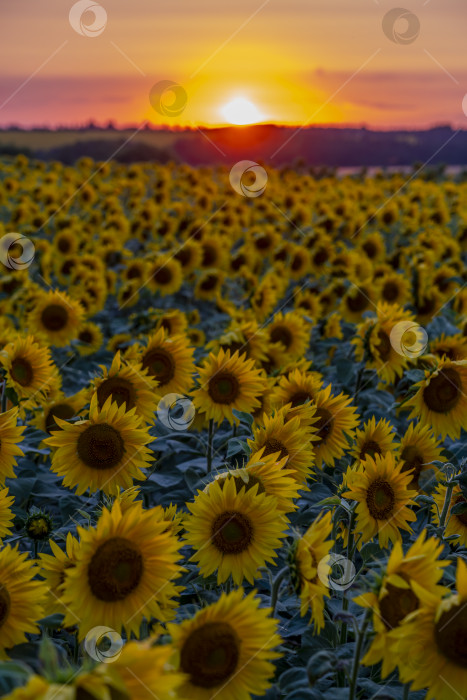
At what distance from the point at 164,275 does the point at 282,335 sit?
2.79 meters

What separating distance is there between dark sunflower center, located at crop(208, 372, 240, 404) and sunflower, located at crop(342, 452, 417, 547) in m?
1.00

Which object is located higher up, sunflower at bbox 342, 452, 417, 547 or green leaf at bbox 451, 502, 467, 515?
green leaf at bbox 451, 502, 467, 515

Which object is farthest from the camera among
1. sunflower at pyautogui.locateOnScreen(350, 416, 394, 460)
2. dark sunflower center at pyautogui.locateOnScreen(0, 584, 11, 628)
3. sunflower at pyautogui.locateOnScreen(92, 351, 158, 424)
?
sunflower at pyautogui.locateOnScreen(92, 351, 158, 424)

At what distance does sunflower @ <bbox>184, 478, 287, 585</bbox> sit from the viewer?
2482mm

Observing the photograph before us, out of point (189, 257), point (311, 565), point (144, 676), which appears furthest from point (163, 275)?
point (144, 676)

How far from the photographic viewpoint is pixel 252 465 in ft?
8.04

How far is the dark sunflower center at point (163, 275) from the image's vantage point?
745cm

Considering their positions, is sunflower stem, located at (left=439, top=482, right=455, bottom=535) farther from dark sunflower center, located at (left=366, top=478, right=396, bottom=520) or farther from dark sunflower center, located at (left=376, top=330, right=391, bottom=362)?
dark sunflower center, located at (left=376, top=330, right=391, bottom=362)

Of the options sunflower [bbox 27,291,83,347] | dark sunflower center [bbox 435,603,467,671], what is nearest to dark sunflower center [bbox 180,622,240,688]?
dark sunflower center [bbox 435,603,467,671]

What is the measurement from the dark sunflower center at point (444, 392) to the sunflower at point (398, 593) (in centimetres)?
177

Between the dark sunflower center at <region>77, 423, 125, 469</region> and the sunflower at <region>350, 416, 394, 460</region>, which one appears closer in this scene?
the dark sunflower center at <region>77, 423, 125, 469</region>

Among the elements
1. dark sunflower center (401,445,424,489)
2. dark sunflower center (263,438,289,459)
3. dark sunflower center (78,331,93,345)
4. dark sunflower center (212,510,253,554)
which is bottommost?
dark sunflower center (212,510,253,554)

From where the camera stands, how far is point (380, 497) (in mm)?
2775

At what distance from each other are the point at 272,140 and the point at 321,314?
9.10 m
